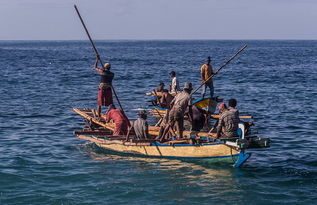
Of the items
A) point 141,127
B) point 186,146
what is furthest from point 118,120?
point 186,146

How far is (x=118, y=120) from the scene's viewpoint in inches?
692

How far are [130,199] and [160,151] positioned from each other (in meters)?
3.49

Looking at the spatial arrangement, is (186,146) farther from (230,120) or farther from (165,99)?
(165,99)

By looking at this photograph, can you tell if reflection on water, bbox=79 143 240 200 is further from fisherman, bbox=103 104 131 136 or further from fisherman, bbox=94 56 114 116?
fisherman, bbox=94 56 114 116

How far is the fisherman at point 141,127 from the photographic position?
16.7 meters

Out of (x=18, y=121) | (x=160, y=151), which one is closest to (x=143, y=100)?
(x=18, y=121)

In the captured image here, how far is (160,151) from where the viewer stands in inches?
645

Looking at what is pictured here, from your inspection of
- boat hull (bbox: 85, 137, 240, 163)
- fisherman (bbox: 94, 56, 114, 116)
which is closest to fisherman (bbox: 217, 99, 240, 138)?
boat hull (bbox: 85, 137, 240, 163)

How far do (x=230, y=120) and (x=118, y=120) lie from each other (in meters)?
4.41

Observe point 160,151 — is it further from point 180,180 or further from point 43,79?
point 43,79

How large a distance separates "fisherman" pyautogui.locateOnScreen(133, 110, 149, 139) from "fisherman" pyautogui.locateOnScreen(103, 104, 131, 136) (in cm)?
86

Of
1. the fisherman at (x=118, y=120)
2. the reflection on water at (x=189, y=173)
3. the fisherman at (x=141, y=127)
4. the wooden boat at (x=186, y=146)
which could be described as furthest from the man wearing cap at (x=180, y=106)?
the fisherman at (x=118, y=120)

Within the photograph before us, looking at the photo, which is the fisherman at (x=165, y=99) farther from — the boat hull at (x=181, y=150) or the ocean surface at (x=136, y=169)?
the boat hull at (x=181, y=150)

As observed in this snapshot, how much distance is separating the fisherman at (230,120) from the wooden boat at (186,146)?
11.0 inches
